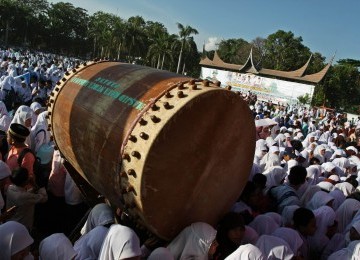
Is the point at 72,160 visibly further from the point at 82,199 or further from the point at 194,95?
the point at 194,95

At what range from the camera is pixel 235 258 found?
2.82 meters

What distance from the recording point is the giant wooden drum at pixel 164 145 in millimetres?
2744

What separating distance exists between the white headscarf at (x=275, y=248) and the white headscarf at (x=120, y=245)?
46.4 inches

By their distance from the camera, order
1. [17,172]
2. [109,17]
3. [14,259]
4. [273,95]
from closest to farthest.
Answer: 1. [14,259]
2. [17,172]
3. [273,95]
4. [109,17]

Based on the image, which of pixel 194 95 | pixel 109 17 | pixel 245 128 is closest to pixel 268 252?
pixel 245 128

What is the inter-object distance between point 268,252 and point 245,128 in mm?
1117

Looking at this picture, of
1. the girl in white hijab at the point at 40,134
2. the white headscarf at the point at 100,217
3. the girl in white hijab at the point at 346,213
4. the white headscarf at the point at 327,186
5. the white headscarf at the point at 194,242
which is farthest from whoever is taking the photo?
the girl in white hijab at the point at 40,134

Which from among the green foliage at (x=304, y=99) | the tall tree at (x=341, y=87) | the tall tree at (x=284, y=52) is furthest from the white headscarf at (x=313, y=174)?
the tall tree at (x=284, y=52)

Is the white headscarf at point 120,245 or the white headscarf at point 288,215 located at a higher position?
the white headscarf at point 120,245

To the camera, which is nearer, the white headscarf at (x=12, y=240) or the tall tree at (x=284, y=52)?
the white headscarf at (x=12, y=240)

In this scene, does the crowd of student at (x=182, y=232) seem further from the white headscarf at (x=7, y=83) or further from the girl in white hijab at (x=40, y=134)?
the white headscarf at (x=7, y=83)

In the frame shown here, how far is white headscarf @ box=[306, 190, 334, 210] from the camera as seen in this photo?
15.4 feet

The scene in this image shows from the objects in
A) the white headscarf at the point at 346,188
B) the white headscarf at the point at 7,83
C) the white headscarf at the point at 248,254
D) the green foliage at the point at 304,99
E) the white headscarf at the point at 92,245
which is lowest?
the white headscarf at the point at 92,245

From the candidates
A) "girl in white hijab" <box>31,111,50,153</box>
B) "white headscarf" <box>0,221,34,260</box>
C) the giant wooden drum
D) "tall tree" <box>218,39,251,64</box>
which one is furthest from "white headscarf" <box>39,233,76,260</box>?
"tall tree" <box>218,39,251,64</box>
